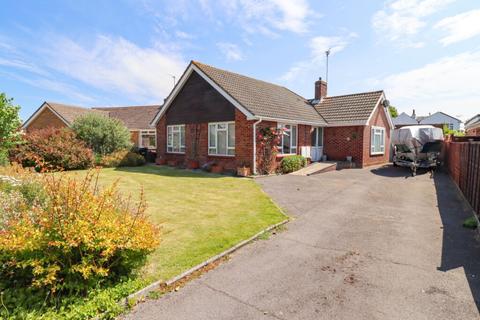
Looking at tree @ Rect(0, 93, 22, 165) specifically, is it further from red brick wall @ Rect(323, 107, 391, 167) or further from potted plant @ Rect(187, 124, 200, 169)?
red brick wall @ Rect(323, 107, 391, 167)

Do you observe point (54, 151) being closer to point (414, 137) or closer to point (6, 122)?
point (6, 122)

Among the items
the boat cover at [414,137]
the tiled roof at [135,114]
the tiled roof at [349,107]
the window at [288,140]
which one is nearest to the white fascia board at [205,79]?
the window at [288,140]

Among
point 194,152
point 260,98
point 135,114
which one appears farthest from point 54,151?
point 135,114

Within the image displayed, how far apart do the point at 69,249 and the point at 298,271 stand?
317 centimetres

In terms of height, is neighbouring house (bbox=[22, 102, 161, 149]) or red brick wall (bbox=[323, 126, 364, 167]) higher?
neighbouring house (bbox=[22, 102, 161, 149])

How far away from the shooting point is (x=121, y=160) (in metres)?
17.2

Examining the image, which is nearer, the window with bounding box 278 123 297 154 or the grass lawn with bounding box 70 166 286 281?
the grass lawn with bounding box 70 166 286 281

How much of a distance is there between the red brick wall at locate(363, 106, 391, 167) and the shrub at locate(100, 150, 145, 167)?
15158 millimetres

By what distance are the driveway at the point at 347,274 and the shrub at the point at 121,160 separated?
13321 mm

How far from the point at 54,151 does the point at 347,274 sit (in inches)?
633

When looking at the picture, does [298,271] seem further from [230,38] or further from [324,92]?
[324,92]

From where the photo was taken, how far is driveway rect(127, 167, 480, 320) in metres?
3.15

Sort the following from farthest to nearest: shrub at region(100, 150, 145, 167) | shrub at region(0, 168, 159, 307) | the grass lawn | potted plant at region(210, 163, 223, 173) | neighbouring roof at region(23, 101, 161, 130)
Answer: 1. neighbouring roof at region(23, 101, 161, 130)
2. shrub at region(100, 150, 145, 167)
3. potted plant at region(210, 163, 223, 173)
4. the grass lawn
5. shrub at region(0, 168, 159, 307)

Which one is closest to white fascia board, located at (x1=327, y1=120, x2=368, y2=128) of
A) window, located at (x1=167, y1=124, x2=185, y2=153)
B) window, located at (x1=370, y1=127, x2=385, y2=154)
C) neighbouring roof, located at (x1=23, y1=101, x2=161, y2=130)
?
window, located at (x1=370, y1=127, x2=385, y2=154)
